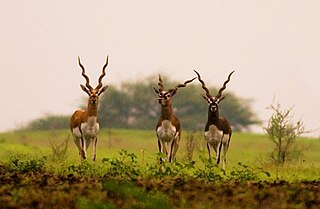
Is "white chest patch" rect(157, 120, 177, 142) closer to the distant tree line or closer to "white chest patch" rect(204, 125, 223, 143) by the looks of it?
"white chest patch" rect(204, 125, 223, 143)

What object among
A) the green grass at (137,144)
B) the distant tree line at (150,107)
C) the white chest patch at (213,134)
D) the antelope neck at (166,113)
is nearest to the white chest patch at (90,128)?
the antelope neck at (166,113)

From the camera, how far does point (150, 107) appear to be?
58.4m

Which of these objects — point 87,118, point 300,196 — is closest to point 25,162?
point 87,118

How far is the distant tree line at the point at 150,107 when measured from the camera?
187 ft

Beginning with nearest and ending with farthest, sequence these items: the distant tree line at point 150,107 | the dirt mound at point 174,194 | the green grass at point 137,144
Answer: the dirt mound at point 174,194, the green grass at point 137,144, the distant tree line at point 150,107

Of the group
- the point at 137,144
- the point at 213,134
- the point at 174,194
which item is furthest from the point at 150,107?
the point at 174,194

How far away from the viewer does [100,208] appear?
244 inches

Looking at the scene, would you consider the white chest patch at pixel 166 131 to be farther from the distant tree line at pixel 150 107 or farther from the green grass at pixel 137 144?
the distant tree line at pixel 150 107

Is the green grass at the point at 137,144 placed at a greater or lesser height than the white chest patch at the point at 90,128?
lesser

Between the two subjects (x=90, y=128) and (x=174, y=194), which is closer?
(x=174, y=194)

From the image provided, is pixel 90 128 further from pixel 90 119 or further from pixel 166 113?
pixel 166 113

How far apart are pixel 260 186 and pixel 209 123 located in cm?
815

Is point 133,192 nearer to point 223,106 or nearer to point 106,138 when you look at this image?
point 106,138

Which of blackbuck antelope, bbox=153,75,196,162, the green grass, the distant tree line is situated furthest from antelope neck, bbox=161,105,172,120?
the distant tree line
